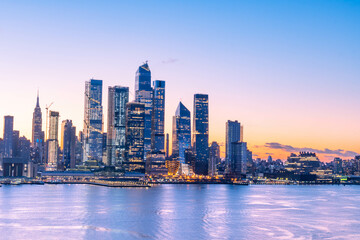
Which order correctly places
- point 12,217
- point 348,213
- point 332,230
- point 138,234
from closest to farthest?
point 138,234
point 332,230
point 12,217
point 348,213

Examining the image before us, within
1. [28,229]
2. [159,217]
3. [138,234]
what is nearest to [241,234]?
[138,234]

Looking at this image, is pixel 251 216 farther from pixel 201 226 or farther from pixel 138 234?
pixel 138 234

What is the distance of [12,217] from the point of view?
8319 cm

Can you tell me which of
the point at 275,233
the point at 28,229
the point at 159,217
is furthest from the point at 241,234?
the point at 28,229

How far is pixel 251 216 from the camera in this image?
297ft

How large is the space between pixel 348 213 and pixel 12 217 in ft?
217

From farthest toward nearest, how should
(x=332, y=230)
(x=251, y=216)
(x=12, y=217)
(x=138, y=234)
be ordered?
(x=251, y=216)
(x=12, y=217)
(x=332, y=230)
(x=138, y=234)

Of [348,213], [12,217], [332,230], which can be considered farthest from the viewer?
[348,213]

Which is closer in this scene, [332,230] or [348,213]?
[332,230]

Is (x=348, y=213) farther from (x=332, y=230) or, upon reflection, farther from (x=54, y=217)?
(x=54, y=217)

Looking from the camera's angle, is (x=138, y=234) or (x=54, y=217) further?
(x=54, y=217)

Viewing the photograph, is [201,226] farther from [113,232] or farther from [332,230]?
[332,230]

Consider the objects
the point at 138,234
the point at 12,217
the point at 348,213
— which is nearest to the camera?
the point at 138,234

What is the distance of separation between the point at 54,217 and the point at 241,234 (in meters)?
34.4
